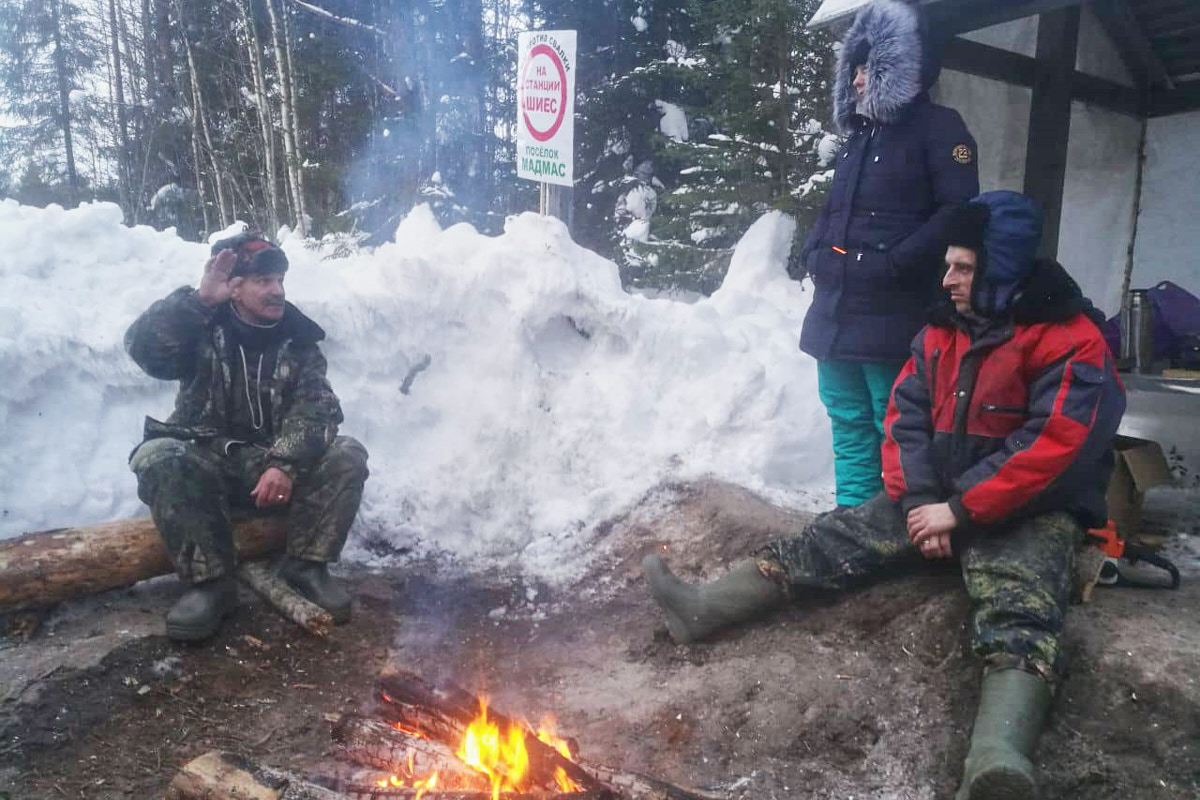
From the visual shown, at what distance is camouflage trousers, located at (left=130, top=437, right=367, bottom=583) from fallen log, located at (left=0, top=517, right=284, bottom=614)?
220 millimetres

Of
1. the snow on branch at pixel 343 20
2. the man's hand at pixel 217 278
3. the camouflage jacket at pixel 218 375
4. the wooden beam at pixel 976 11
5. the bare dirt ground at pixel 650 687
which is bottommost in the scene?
the bare dirt ground at pixel 650 687

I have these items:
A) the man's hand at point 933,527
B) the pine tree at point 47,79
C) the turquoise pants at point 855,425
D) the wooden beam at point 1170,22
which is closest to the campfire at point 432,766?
the man's hand at point 933,527

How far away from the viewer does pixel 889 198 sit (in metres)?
3.80

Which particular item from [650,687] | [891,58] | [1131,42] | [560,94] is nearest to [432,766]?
[650,687]

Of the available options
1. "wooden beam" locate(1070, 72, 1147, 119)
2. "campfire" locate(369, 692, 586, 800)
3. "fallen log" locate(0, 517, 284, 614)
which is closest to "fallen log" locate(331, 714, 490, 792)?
"campfire" locate(369, 692, 586, 800)

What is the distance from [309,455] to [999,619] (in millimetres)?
3168

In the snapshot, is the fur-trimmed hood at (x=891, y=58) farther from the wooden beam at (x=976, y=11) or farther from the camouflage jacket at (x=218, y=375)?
the camouflage jacket at (x=218, y=375)

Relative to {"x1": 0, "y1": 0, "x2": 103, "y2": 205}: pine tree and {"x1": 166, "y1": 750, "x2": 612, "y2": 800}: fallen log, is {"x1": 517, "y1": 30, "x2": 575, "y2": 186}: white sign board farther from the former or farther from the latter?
{"x1": 0, "y1": 0, "x2": 103, "y2": 205}: pine tree

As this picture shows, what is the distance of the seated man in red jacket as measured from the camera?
2.79m

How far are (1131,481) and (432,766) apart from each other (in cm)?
347

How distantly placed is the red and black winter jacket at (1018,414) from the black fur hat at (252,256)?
3.11 metres

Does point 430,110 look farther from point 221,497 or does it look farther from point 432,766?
point 432,766

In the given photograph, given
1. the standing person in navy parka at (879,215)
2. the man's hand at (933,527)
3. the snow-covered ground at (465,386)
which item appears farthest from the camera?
the snow-covered ground at (465,386)

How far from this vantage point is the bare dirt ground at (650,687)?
276cm
